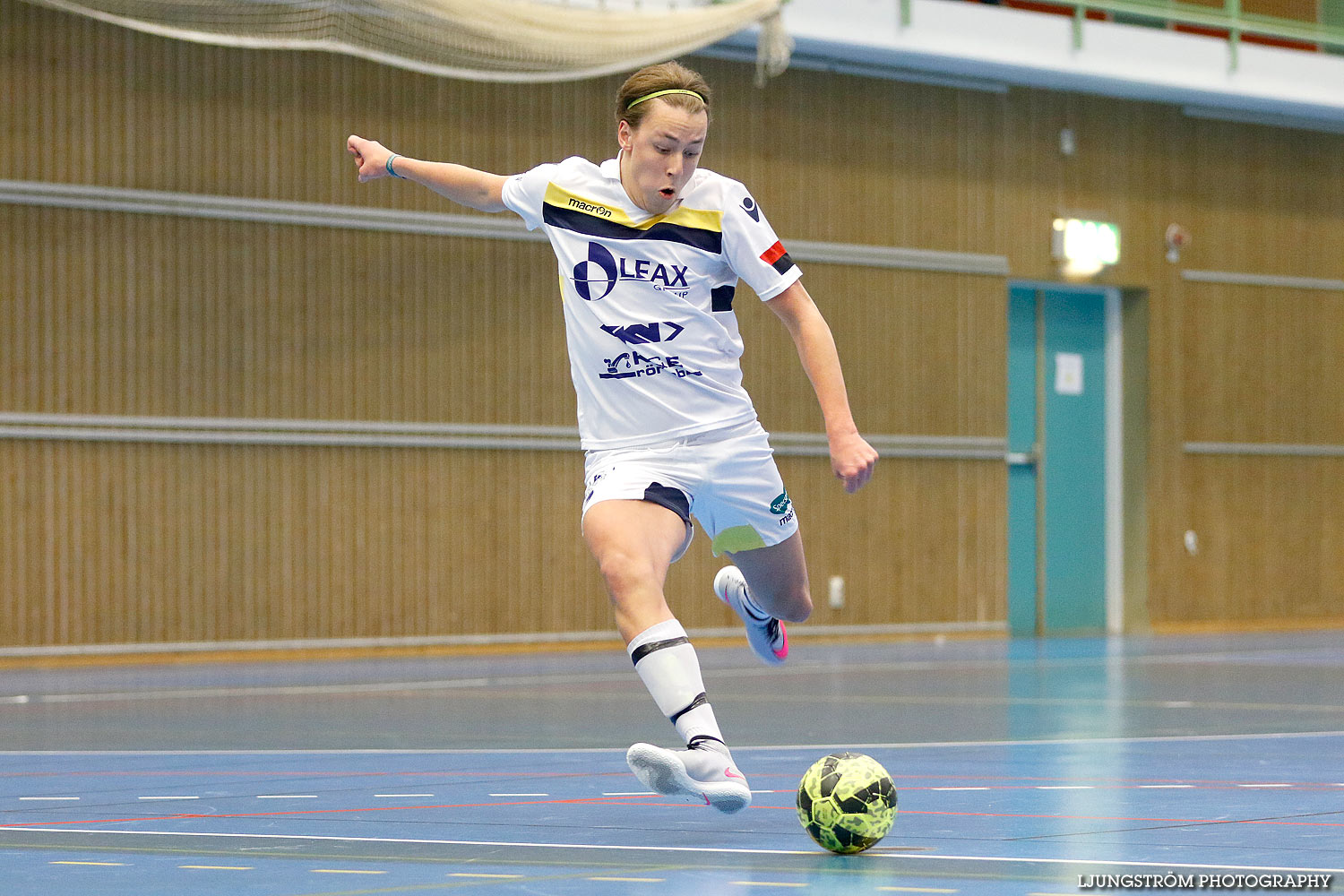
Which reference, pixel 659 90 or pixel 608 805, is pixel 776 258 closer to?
pixel 659 90

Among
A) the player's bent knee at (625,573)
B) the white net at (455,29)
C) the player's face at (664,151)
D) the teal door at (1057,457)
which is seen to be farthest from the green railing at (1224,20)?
the player's bent knee at (625,573)

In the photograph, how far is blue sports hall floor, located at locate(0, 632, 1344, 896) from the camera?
3623mm

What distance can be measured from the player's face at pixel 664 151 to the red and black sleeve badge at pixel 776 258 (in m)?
0.28

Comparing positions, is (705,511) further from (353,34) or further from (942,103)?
(942,103)

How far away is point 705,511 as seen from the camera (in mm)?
4949

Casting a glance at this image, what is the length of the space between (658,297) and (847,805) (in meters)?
1.51

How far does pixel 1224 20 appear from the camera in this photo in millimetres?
18625

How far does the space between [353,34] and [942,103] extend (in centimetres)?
764

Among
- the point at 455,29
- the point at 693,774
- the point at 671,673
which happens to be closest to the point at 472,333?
the point at 455,29

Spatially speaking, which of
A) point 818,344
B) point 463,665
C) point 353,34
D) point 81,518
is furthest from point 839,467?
point 81,518

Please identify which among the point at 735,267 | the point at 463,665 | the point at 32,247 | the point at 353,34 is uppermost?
the point at 353,34

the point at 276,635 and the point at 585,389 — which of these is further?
the point at 276,635

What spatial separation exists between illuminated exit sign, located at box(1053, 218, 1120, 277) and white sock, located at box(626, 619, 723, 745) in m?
15.0

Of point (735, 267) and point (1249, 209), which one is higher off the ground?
point (1249, 209)
